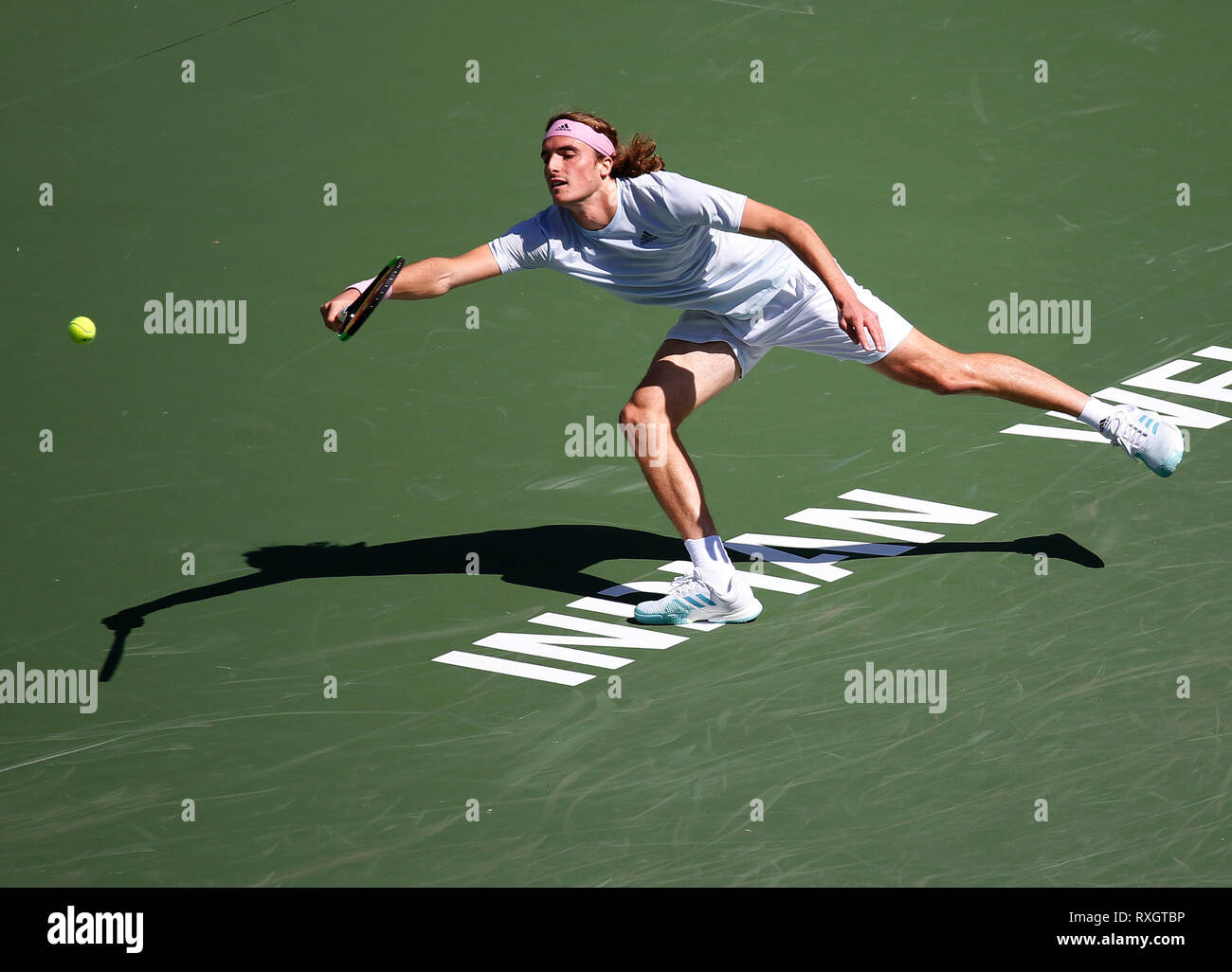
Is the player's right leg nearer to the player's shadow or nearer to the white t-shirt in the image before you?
the white t-shirt

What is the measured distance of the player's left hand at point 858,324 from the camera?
25.8 feet

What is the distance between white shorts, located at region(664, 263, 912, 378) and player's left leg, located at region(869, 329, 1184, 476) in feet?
0.36

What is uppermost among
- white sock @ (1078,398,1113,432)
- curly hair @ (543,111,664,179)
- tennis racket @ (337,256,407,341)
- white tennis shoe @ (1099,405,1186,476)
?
curly hair @ (543,111,664,179)

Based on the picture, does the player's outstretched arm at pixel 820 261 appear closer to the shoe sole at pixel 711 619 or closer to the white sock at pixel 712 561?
the white sock at pixel 712 561

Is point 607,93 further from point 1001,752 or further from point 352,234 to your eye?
point 1001,752

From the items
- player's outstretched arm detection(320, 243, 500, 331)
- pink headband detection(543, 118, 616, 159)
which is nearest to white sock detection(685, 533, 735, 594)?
player's outstretched arm detection(320, 243, 500, 331)

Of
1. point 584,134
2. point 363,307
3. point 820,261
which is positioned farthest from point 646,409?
point 363,307

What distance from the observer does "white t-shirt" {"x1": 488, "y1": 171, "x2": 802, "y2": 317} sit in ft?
26.7

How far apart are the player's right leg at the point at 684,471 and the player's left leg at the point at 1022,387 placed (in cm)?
83

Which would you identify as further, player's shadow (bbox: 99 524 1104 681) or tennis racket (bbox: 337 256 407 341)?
player's shadow (bbox: 99 524 1104 681)

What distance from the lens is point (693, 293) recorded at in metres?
8.47

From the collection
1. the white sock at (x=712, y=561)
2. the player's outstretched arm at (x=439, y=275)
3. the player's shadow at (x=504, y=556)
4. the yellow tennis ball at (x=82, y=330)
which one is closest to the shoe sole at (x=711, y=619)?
the white sock at (x=712, y=561)

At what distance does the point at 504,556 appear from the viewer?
9.16 meters

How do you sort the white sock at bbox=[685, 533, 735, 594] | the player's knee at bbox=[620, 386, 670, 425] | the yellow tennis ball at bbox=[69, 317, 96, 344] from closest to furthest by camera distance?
the player's knee at bbox=[620, 386, 670, 425] → the white sock at bbox=[685, 533, 735, 594] → the yellow tennis ball at bbox=[69, 317, 96, 344]
